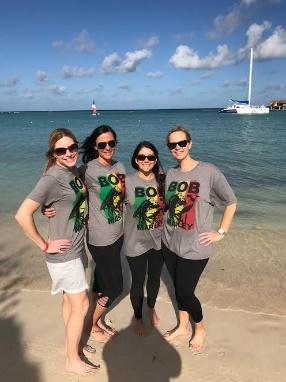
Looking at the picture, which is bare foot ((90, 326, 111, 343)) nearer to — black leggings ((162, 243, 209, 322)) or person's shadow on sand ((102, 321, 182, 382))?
person's shadow on sand ((102, 321, 182, 382))

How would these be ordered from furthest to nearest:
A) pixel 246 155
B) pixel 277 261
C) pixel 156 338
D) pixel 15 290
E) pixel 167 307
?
pixel 246 155
pixel 277 261
pixel 15 290
pixel 167 307
pixel 156 338

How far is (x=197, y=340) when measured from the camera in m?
4.27

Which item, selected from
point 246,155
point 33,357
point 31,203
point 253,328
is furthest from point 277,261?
point 246,155

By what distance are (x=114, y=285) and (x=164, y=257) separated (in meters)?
0.68

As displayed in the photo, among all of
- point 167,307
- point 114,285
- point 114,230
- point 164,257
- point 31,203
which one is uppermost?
point 31,203

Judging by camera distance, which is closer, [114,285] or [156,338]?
[114,285]

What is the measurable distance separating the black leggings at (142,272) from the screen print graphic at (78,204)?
86 centimetres

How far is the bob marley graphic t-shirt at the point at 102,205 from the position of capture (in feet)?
12.6

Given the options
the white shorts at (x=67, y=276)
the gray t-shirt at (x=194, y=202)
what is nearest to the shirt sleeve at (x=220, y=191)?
the gray t-shirt at (x=194, y=202)

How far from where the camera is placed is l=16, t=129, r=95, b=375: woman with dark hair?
10.6 ft

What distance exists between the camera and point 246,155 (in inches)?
928

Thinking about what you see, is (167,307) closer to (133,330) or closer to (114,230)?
(133,330)

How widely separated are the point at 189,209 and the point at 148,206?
19.0 inches

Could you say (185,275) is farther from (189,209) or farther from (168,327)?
(168,327)
